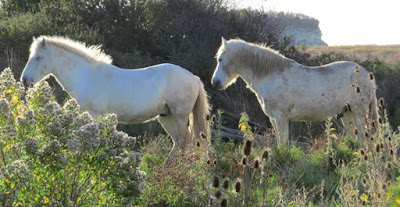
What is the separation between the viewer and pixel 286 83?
411 inches

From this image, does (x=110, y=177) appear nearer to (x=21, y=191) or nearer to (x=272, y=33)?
(x=21, y=191)

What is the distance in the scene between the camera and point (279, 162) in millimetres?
8789

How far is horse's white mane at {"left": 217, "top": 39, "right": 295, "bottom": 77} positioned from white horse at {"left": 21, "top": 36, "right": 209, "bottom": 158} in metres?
0.69

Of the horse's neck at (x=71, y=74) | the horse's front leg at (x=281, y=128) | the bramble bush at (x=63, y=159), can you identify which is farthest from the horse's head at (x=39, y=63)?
the bramble bush at (x=63, y=159)

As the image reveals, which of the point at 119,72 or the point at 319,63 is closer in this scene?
the point at 119,72

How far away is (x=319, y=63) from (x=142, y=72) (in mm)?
9286

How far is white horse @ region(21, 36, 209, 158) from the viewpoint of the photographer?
9.52 meters

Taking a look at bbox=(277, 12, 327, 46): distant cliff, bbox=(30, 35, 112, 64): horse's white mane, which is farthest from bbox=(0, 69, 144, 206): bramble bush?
bbox=(277, 12, 327, 46): distant cliff

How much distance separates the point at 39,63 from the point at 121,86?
3.67ft

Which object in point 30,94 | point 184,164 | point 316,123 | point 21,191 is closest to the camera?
point 21,191

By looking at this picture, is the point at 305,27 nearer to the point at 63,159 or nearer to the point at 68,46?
the point at 68,46

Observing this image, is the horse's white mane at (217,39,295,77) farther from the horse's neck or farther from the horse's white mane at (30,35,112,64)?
the horse's neck

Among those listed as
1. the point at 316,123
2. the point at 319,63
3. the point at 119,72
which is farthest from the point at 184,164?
the point at 319,63

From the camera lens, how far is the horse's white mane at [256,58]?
10.5 m
